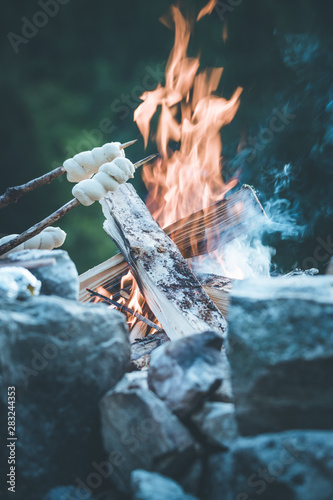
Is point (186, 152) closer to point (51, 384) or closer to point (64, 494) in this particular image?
point (51, 384)

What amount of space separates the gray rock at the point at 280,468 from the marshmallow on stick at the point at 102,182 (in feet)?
5.40

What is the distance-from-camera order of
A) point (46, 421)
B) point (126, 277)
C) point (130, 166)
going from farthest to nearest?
point (126, 277) → point (130, 166) → point (46, 421)

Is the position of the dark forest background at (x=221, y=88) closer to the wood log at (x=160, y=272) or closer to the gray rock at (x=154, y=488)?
the wood log at (x=160, y=272)

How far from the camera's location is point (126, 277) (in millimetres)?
2766

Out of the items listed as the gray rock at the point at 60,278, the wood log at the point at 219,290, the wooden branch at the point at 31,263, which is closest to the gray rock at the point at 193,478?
the gray rock at the point at 60,278

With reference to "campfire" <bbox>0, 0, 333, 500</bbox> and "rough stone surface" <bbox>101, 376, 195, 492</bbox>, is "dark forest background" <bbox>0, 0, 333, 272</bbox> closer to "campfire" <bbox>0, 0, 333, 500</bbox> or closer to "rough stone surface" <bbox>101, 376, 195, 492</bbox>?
"campfire" <bbox>0, 0, 333, 500</bbox>

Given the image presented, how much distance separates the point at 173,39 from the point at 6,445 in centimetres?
443

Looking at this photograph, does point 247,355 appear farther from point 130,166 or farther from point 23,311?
point 130,166

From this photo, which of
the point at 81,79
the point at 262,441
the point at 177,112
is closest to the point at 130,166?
the point at 262,441

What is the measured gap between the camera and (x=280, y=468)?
808 mm

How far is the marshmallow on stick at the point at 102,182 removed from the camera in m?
2.17

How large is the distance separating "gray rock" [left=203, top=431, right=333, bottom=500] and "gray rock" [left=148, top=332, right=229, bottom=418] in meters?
0.16

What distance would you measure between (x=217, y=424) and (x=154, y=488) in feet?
0.70

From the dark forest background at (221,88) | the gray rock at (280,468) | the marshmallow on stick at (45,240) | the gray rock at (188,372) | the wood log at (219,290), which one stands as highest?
the dark forest background at (221,88)
